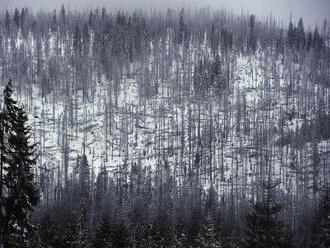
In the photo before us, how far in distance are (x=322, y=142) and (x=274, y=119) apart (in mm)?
19708

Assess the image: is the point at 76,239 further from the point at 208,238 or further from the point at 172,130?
the point at 172,130

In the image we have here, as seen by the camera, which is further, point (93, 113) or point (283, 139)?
point (93, 113)

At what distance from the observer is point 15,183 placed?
71.2ft

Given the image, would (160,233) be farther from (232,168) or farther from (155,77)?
(155,77)

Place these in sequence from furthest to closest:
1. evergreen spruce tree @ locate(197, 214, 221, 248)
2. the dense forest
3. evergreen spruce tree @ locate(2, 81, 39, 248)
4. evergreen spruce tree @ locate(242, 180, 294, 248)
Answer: the dense forest, evergreen spruce tree @ locate(197, 214, 221, 248), evergreen spruce tree @ locate(242, 180, 294, 248), evergreen spruce tree @ locate(2, 81, 39, 248)

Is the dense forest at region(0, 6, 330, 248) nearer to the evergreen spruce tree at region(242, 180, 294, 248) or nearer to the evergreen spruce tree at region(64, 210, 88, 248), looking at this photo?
the evergreen spruce tree at region(64, 210, 88, 248)

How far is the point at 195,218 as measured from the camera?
71.6m

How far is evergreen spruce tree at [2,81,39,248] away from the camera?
21438 mm

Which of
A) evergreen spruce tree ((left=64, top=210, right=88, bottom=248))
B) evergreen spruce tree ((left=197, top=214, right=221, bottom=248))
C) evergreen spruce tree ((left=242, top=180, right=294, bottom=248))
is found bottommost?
evergreen spruce tree ((left=197, top=214, right=221, bottom=248))

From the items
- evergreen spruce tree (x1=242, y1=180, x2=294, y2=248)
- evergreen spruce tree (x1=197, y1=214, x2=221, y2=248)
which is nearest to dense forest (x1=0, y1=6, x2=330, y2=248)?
evergreen spruce tree (x1=197, y1=214, x2=221, y2=248)

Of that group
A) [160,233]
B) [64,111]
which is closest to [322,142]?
[64,111]

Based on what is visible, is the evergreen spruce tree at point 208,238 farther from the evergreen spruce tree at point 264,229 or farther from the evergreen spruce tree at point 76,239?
the evergreen spruce tree at point 264,229

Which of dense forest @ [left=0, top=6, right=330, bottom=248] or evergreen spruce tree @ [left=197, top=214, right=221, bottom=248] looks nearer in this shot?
evergreen spruce tree @ [left=197, top=214, right=221, bottom=248]

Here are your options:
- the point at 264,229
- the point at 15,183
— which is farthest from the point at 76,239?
the point at 15,183
